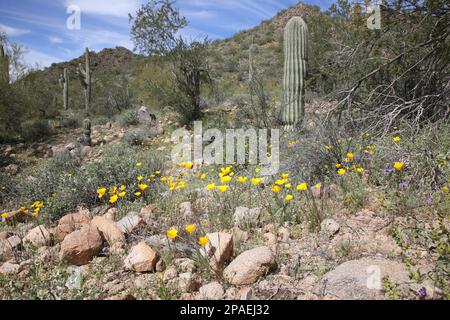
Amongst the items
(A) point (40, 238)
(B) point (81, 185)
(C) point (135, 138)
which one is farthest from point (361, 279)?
(C) point (135, 138)

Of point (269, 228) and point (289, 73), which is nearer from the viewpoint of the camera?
point (269, 228)

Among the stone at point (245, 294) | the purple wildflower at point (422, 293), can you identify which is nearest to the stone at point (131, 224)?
the stone at point (245, 294)

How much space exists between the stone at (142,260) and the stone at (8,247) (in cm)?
114

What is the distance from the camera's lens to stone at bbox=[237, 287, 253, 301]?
1.58 metres

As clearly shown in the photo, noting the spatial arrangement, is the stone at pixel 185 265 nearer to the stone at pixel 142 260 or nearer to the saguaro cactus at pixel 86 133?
the stone at pixel 142 260

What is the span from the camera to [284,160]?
3.76m

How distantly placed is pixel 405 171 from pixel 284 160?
4.53 ft

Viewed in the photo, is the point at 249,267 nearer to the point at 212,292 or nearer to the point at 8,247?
the point at 212,292

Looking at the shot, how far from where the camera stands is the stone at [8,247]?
8.14 feet

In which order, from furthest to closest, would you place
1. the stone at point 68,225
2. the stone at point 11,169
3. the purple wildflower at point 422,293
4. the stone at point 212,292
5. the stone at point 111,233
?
the stone at point 11,169
the stone at point 68,225
the stone at point 111,233
the stone at point 212,292
the purple wildflower at point 422,293

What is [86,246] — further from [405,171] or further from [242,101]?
[242,101]
